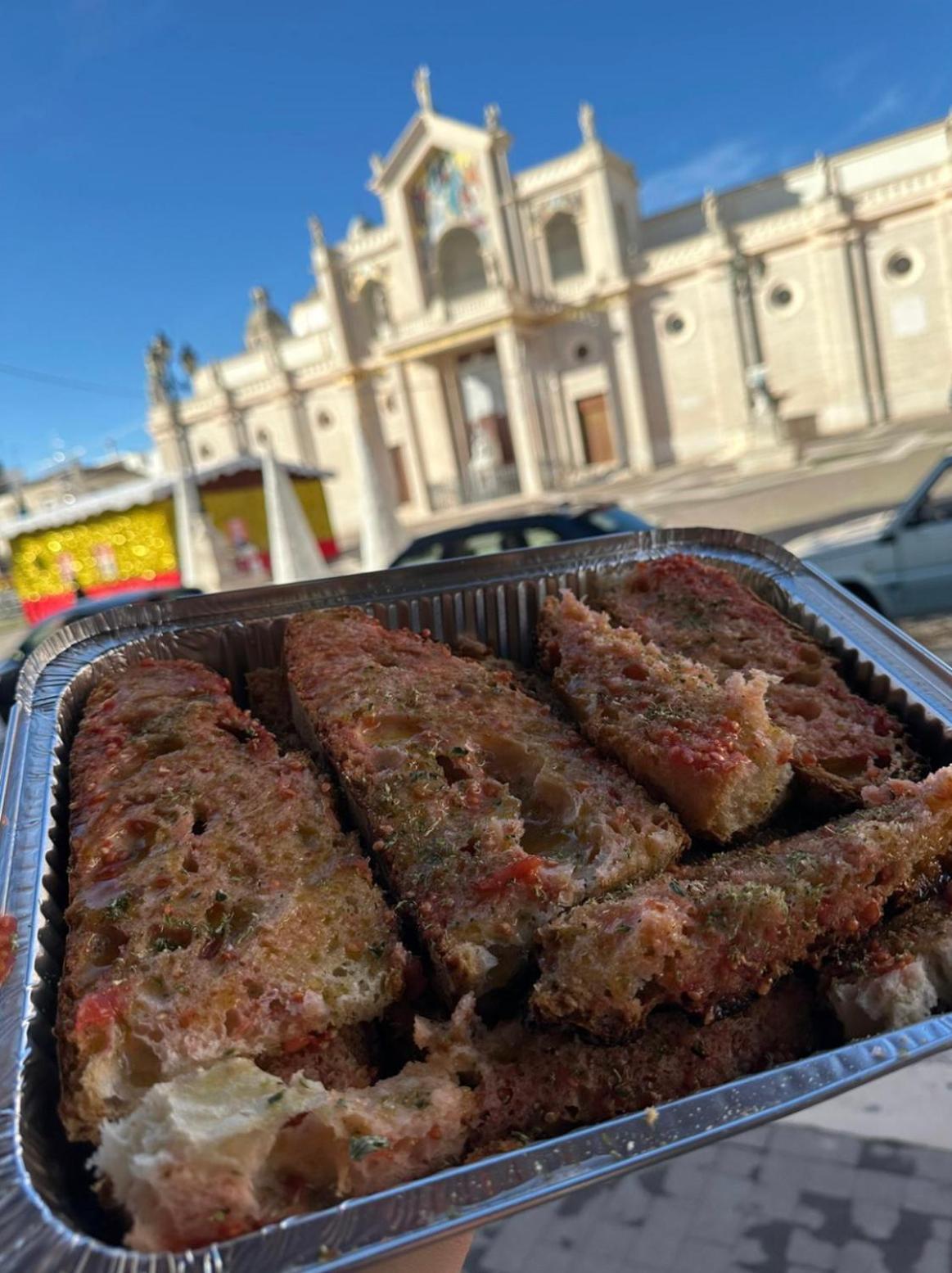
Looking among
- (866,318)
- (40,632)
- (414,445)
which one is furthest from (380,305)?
(40,632)

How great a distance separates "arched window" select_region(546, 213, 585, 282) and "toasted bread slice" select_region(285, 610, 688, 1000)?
4090 centimetres

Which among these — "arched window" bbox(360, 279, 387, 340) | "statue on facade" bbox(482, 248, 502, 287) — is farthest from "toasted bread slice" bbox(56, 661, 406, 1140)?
"arched window" bbox(360, 279, 387, 340)

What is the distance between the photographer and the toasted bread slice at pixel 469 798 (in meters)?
1.70

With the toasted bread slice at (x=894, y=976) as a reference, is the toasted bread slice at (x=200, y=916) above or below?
above

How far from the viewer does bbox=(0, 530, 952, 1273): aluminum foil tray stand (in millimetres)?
1190

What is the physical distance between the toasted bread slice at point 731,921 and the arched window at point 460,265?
144 feet

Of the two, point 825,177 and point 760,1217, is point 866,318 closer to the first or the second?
point 825,177

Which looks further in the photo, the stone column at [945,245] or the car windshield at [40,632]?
the stone column at [945,245]

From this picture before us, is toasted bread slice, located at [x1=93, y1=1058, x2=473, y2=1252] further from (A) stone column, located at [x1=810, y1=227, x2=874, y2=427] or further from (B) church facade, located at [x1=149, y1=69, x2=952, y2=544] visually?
(A) stone column, located at [x1=810, y1=227, x2=874, y2=427]

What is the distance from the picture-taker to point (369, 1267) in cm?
118

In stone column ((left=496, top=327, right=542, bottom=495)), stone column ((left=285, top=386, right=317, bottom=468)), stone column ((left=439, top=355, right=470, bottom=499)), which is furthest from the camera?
stone column ((left=285, top=386, right=317, bottom=468))

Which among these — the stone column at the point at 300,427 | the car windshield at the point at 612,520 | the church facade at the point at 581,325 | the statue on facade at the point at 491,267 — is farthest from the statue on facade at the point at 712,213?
the car windshield at the point at 612,520

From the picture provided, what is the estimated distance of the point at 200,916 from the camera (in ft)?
5.75

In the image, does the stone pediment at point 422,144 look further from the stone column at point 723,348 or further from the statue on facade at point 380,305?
the stone column at point 723,348
